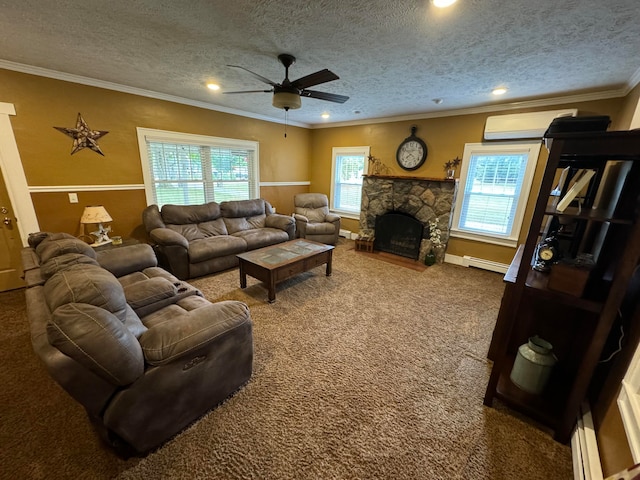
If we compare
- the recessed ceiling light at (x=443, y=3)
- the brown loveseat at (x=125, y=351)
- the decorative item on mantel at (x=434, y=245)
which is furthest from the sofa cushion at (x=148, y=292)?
the decorative item on mantel at (x=434, y=245)

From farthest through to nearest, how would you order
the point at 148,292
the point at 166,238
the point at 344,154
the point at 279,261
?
the point at 344,154, the point at 166,238, the point at 279,261, the point at 148,292

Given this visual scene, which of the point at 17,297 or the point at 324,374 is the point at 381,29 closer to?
the point at 324,374

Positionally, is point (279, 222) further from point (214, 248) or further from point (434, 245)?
point (434, 245)

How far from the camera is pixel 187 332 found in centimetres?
137

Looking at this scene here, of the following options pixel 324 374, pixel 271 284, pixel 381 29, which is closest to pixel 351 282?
pixel 271 284

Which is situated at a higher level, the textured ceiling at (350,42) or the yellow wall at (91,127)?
the textured ceiling at (350,42)

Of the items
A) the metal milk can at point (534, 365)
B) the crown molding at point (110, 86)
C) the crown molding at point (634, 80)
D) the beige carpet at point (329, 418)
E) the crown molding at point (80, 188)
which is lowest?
the beige carpet at point (329, 418)

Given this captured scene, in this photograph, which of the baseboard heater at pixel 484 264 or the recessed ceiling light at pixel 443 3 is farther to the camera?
the baseboard heater at pixel 484 264

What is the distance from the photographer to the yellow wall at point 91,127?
281cm

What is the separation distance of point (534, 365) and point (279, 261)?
2.36m

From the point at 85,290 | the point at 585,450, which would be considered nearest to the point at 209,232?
the point at 85,290

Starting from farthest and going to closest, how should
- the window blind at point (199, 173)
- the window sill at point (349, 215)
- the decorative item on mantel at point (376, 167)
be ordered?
the window sill at point (349, 215) → the decorative item on mantel at point (376, 167) → the window blind at point (199, 173)

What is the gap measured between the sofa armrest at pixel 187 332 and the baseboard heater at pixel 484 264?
3.99m

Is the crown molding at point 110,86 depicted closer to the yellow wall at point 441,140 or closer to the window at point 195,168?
the window at point 195,168
